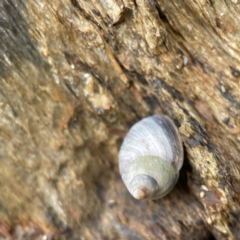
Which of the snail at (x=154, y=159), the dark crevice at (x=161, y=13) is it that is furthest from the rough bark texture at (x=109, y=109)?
the snail at (x=154, y=159)

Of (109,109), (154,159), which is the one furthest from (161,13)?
(154,159)

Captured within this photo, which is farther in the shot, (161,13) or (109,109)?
(109,109)

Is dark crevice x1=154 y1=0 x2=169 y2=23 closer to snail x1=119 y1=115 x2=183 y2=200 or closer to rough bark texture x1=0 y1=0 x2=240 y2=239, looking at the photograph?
rough bark texture x1=0 y1=0 x2=240 y2=239

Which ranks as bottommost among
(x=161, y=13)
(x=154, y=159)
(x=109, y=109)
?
(x=154, y=159)

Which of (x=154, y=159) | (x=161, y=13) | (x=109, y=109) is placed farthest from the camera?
(x=109, y=109)

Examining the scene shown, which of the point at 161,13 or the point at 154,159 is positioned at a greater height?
the point at 161,13

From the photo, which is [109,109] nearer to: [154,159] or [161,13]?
[154,159]

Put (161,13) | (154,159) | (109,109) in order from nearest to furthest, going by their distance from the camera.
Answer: (161,13), (154,159), (109,109)

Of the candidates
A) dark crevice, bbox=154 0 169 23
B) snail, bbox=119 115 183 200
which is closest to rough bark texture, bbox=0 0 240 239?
dark crevice, bbox=154 0 169 23
